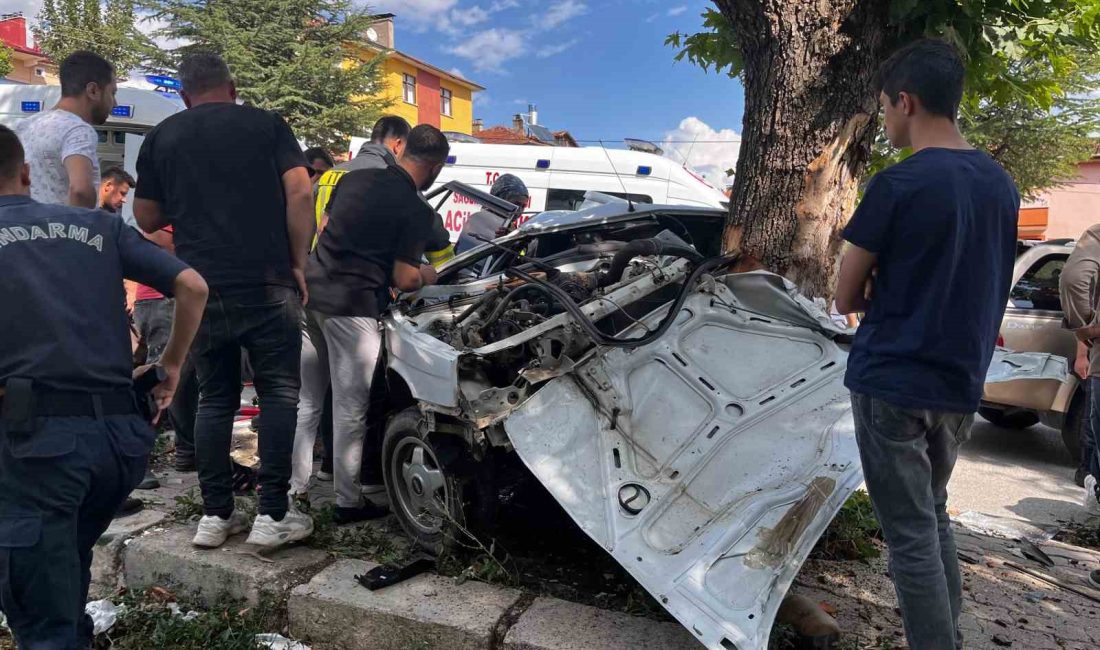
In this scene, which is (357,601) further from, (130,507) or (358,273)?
(130,507)

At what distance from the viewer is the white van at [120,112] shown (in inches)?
373

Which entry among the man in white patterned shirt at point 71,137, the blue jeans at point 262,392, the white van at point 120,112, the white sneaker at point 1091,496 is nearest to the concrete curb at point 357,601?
the blue jeans at point 262,392

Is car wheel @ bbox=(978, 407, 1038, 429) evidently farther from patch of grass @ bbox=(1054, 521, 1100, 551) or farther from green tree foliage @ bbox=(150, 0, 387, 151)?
green tree foliage @ bbox=(150, 0, 387, 151)

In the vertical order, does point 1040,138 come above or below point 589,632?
above

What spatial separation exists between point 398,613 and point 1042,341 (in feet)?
19.1

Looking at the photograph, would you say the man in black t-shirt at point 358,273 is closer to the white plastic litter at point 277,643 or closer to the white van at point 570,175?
the white plastic litter at point 277,643

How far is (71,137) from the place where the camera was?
12.1 ft

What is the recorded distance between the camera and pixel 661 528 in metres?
2.83

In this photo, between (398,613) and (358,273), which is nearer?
(398,613)

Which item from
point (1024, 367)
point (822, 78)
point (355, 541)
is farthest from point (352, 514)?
point (1024, 367)

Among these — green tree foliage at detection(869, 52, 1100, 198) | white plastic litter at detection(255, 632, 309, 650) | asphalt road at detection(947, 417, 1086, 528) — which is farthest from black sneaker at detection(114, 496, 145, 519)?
green tree foliage at detection(869, 52, 1100, 198)

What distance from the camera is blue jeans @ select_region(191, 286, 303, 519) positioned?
3.37 metres

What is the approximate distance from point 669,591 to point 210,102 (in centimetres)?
282

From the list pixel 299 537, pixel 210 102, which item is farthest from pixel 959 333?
pixel 210 102
